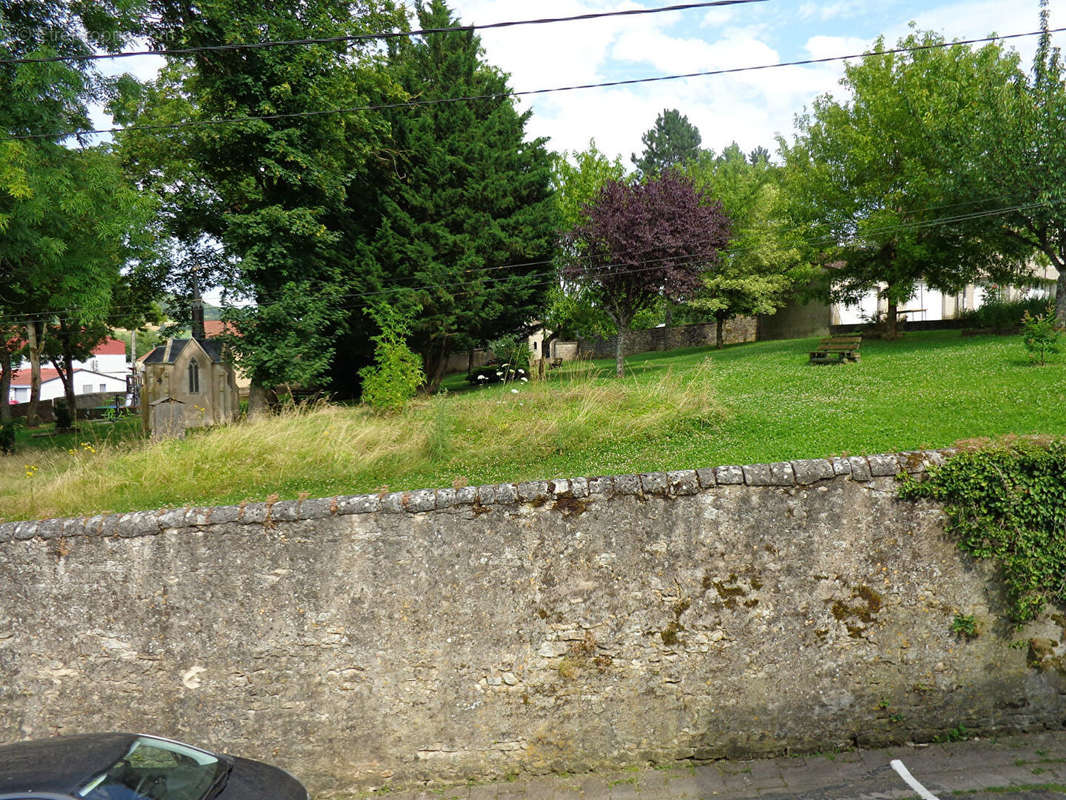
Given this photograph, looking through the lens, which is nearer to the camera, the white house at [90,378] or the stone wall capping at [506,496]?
the stone wall capping at [506,496]

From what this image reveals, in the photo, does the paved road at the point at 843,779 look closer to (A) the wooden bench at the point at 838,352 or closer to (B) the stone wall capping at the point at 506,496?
(B) the stone wall capping at the point at 506,496

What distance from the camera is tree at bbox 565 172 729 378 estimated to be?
67.2 ft

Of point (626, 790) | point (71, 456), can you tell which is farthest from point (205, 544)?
point (71, 456)

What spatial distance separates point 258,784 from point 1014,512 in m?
6.06

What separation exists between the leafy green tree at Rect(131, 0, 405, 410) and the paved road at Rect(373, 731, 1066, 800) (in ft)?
50.8

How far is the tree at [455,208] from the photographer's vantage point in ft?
71.2

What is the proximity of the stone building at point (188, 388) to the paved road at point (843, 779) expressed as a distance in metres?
12.9

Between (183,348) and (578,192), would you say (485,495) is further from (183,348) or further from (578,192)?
(578,192)

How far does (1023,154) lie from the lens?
56.1 ft

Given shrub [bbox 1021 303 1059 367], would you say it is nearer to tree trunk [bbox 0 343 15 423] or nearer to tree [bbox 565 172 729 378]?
tree [bbox 565 172 729 378]

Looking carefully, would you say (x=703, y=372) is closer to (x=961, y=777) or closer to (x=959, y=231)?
(x=959, y=231)

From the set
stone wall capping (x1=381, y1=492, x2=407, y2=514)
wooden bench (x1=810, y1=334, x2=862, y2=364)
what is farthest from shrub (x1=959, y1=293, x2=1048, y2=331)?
stone wall capping (x1=381, y1=492, x2=407, y2=514)

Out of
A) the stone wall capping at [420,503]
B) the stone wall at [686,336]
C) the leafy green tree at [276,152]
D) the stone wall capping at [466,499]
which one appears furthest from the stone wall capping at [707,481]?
the stone wall at [686,336]

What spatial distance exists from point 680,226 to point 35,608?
62.5 ft
